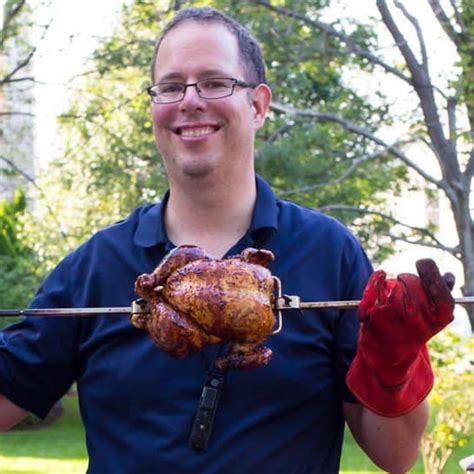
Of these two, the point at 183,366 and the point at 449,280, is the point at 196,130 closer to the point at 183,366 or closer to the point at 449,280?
the point at 183,366

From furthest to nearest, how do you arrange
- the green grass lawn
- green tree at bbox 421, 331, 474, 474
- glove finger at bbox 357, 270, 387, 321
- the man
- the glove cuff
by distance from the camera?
the green grass lawn → green tree at bbox 421, 331, 474, 474 → the man → the glove cuff → glove finger at bbox 357, 270, 387, 321

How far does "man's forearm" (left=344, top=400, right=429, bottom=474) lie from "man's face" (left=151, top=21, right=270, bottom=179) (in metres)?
0.73

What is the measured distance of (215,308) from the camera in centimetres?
247

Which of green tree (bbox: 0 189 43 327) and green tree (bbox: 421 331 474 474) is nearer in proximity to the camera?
green tree (bbox: 421 331 474 474)

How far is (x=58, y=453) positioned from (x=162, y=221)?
36.3 feet

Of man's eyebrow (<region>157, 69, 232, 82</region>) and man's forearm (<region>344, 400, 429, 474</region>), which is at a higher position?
man's eyebrow (<region>157, 69, 232, 82</region>)

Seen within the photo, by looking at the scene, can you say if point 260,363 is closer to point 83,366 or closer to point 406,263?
point 83,366

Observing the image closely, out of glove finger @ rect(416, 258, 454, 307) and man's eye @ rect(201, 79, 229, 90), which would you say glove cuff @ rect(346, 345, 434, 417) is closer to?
glove finger @ rect(416, 258, 454, 307)

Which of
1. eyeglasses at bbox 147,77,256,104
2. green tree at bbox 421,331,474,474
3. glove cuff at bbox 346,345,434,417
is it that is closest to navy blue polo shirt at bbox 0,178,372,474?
glove cuff at bbox 346,345,434,417

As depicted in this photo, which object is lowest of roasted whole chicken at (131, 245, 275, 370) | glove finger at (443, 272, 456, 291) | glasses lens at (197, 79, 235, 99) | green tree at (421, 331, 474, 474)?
green tree at (421, 331, 474, 474)

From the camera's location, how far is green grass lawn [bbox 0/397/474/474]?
12.1 m

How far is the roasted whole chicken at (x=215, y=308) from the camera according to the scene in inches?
97.0

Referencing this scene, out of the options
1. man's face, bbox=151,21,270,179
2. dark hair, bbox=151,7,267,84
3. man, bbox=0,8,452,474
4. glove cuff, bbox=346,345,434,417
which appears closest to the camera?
glove cuff, bbox=346,345,434,417

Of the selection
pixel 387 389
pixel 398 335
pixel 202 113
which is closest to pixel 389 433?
pixel 387 389
